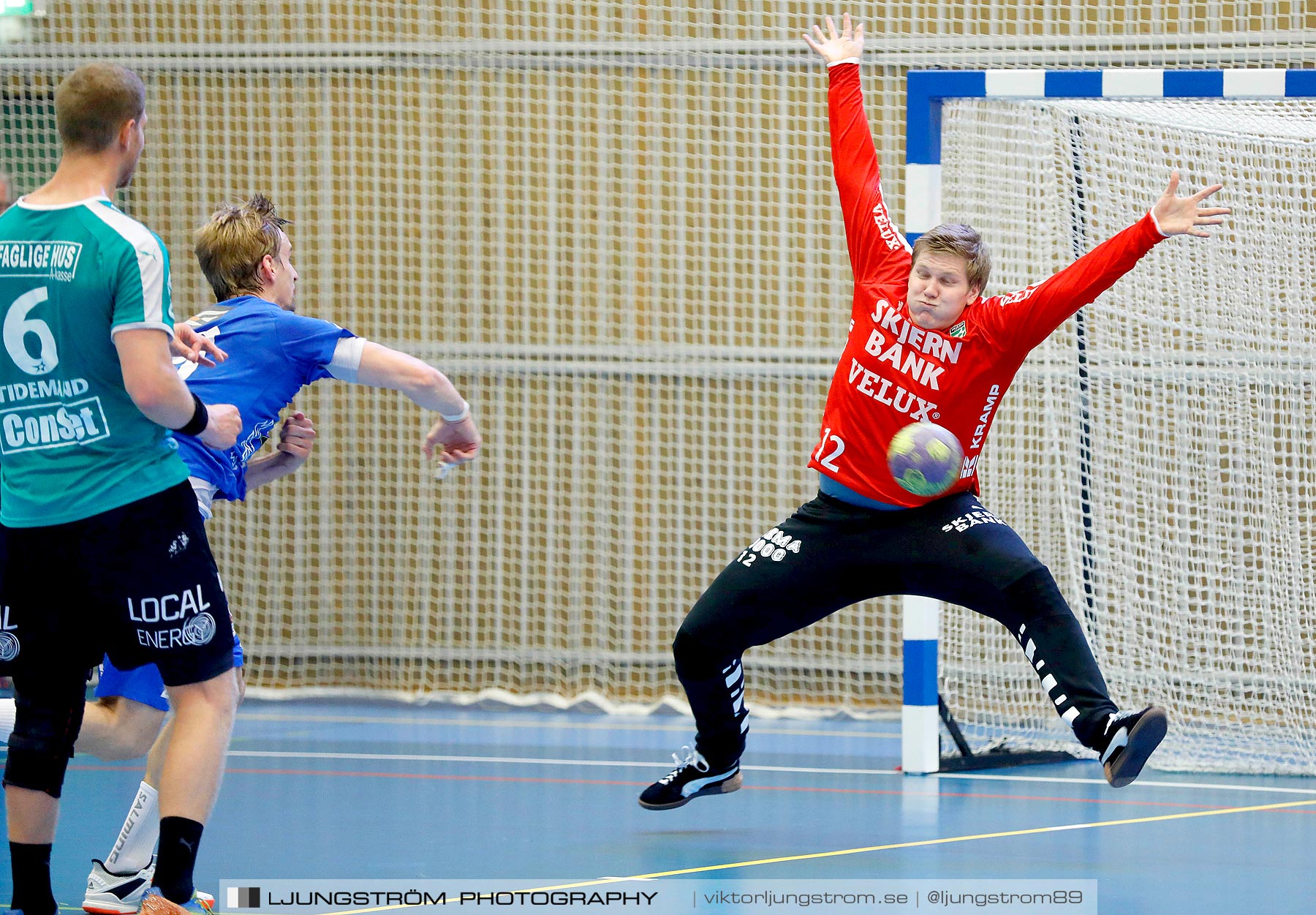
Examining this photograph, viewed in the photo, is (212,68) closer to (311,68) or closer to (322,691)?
(311,68)

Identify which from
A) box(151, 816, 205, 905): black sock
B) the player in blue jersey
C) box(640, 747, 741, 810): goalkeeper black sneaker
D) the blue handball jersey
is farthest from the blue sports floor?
the blue handball jersey

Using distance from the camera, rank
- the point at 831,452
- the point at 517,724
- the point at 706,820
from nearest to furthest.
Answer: the point at 831,452 < the point at 706,820 < the point at 517,724

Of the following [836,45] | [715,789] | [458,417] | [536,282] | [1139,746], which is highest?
[836,45]

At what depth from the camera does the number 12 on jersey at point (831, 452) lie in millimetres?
Result: 4113

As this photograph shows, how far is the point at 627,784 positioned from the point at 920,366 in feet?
7.55

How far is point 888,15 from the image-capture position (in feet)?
24.6

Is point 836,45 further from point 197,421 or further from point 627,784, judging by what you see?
point 627,784

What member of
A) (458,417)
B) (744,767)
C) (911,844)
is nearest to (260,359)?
(458,417)

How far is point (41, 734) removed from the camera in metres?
3.15

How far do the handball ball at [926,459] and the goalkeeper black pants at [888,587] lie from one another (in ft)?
0.31

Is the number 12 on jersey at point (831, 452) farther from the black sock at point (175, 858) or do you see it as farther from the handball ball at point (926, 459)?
the black sock at point (175, 858)

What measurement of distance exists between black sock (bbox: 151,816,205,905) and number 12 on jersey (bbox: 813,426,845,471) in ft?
6.24

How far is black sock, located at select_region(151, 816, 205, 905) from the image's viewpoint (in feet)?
10.0

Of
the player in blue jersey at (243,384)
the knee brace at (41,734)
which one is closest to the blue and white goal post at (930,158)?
the player in blue jersey at (243,384)
